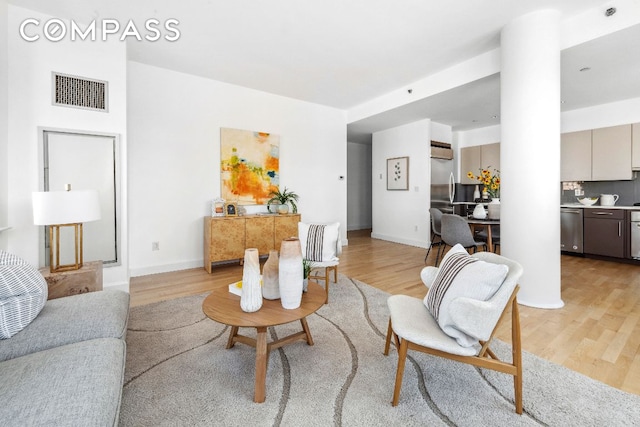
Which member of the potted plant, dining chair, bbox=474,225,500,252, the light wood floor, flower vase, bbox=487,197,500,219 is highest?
the potted plant

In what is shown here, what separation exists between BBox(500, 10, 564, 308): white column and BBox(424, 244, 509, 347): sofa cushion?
155 centimetres

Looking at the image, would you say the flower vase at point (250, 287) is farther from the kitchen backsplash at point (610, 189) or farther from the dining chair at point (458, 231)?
the kitchen backsplash at point (610, 189)

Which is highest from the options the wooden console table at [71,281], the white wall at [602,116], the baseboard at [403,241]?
the white wall at [602,116]

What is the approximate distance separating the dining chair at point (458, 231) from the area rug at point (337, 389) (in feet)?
6.34

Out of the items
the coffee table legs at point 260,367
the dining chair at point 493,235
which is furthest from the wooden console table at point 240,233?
the dining chair at point 493,235

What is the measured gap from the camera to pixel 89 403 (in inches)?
38.4

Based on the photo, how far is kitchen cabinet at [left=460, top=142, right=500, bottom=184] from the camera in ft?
20.3

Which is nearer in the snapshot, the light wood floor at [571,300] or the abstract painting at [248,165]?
the light wood floor at [571,300]

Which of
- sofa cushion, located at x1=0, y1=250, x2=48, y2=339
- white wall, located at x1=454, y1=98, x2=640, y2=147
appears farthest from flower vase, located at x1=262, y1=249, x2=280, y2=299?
white wall, located at x1=454, y1=98, x2=640, y2=147

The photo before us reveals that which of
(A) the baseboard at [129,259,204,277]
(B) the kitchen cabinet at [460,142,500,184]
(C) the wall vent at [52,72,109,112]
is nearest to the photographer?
(C) the wall vent at [52,72,109,112]

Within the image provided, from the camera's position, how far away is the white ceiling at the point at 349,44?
266 cm

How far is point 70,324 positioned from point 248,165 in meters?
3.41

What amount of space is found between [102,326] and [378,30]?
3378 millimetres

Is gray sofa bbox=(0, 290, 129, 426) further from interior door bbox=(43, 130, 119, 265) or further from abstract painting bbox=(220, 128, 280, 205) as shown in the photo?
abstract painting bbox=(220, 128, 280, 205)
